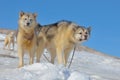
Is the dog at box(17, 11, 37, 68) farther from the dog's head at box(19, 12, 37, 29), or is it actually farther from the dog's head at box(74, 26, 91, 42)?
the dog's head at box(74, 26, 91, 42)

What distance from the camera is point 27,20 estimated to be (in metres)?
16.1

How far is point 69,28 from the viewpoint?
1828 centimetres

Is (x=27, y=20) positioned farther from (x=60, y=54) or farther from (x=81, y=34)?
(x=60, y=54)

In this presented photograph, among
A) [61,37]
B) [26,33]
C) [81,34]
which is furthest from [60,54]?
[26,33]

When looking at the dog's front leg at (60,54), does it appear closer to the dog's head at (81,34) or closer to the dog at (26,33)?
the dog's head at (81,34)

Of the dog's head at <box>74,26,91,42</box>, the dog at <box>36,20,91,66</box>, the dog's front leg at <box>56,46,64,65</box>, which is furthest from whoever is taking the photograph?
the dog's front leg at <box>56,46,64,65</box>

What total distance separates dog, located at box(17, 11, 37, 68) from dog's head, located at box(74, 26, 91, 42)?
215cm

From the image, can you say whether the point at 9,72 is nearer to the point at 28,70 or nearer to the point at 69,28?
the point at 28,70

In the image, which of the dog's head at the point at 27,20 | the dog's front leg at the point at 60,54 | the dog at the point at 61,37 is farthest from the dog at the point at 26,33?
the dog at the point at 61,37

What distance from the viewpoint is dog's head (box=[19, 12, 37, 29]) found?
1611 centimetres

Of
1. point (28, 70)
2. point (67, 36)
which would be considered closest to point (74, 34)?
point (67, 36)

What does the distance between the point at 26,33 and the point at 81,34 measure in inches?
99.9

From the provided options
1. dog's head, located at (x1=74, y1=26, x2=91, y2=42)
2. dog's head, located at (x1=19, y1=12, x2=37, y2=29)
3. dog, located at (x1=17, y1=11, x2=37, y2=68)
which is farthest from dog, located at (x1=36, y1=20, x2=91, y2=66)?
dog's head, located at (x1=19, y1=12, x2=37, y2=29)

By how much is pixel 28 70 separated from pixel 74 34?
14.7 ft
